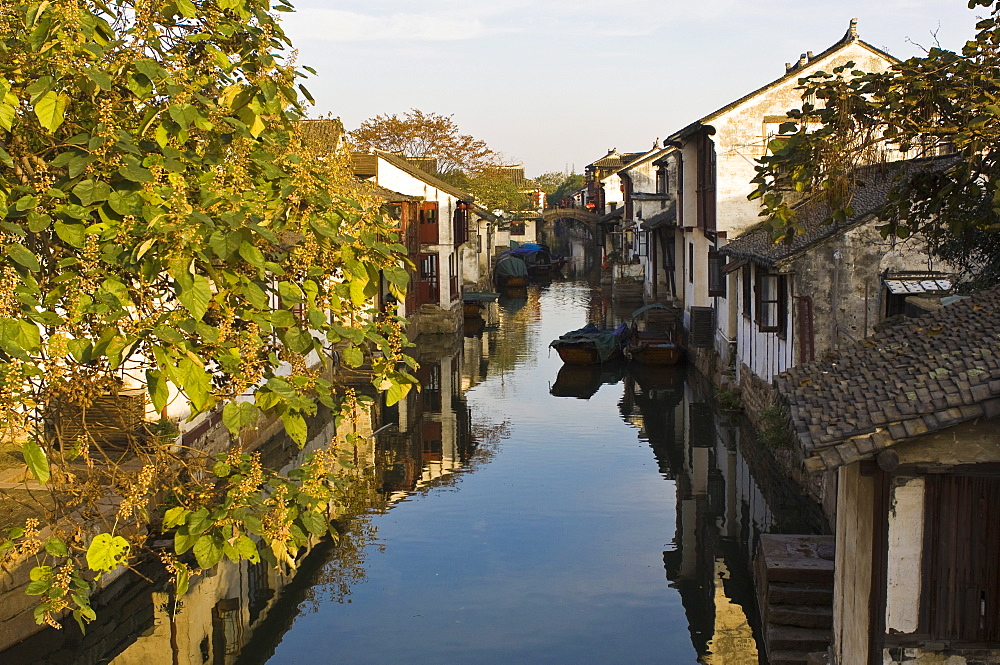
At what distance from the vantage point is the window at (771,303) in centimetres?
1928

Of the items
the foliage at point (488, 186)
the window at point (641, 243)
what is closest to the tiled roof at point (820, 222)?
the window at point (641, 243)

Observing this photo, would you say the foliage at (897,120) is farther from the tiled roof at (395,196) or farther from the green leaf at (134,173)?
the tiled roof at (395,196)

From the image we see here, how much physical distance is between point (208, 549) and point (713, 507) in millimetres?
13190

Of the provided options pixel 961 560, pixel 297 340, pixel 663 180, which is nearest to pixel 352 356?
pixel 297 340

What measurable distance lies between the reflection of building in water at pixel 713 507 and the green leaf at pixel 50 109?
8.92m

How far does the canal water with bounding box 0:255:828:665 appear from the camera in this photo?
1158 centimetres

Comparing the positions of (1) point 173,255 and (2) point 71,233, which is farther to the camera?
(2) point 71,233

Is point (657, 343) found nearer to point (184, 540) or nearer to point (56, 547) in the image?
point (184, 540)

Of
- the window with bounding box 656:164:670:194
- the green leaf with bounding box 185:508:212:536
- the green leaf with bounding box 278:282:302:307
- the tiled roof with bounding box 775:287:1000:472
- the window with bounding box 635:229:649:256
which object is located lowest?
the green leaf with bounding box 185:508:212:536

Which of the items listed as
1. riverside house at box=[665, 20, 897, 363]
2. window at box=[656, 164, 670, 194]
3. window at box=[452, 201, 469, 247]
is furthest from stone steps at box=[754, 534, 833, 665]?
window at box=[656, 164, 670, 194]

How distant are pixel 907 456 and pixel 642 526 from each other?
9.50 metres

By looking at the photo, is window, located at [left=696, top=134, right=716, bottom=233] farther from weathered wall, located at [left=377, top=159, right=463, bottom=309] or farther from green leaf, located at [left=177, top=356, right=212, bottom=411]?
green leaf, located at [left=177, top=356, right=212, bottom=411]

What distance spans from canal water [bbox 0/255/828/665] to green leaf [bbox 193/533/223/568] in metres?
6.00

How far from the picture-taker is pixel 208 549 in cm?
513
